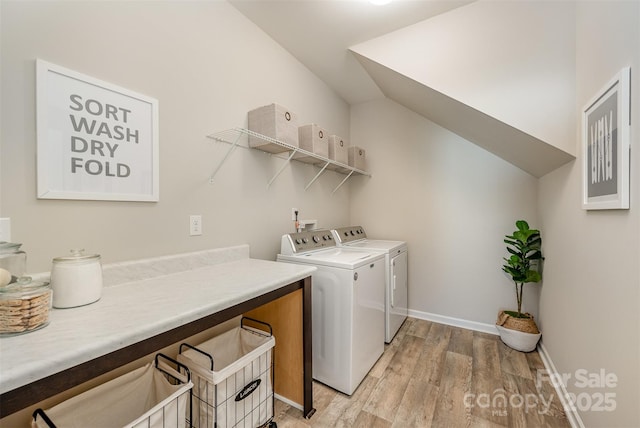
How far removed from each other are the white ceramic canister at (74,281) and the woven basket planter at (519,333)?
9.36 feet

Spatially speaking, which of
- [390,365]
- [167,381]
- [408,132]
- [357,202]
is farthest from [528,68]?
[167,381]

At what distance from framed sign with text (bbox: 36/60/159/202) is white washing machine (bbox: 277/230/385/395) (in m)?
1.05

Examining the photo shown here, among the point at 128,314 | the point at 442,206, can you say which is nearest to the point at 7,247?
the point at 128,314

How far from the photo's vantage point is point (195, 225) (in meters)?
1.52

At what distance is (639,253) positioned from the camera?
0.93 metres

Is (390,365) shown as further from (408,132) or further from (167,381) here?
(408,132)

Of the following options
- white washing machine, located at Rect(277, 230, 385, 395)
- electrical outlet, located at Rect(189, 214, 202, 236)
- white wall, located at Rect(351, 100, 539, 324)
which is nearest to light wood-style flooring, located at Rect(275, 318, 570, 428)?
white washing machine, located at Rect(277, 230, 385, 395)

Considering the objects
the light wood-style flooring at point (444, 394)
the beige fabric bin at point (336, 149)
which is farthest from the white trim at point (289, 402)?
the beige fabric bin at point (336, 149)

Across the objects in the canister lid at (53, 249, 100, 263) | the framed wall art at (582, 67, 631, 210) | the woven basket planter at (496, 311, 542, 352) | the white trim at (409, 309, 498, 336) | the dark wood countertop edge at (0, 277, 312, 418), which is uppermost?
the framed wall art at (582, 67, 631, 210)

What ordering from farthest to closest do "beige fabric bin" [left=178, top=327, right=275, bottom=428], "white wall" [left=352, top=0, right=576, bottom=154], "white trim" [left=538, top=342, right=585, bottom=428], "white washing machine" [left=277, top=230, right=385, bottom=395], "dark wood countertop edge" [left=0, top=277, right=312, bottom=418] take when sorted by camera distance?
"white washing machine" [left=277, top=230, right=385, bottom=395]
"white wall" [left=352, top=0, right=576, bottom=154]
"white trim" [left=538, top=342, right=585, bottom=428]
"beige fabric bin" [left=178, top=327, right=275, bottom=428]
"dark wood countertop edge" [left=0, top=277, right=312, bottom=418]

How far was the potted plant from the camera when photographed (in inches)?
84.4

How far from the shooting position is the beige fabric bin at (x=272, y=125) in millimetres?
1727

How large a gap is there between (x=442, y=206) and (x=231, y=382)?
246 cm

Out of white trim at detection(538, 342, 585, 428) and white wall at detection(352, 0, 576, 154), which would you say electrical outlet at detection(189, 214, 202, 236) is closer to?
white wall at detection(352, 0, 576, 154)
